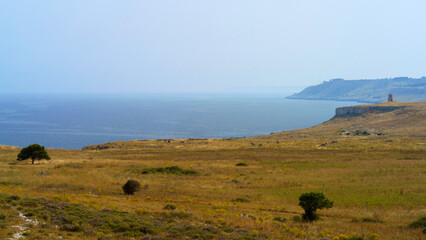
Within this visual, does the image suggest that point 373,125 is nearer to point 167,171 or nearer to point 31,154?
point 167,171

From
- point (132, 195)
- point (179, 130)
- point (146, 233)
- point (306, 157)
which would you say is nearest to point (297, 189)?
point (132, 195)

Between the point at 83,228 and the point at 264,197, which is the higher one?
the point at 83,228

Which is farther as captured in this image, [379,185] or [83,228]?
[379,185]

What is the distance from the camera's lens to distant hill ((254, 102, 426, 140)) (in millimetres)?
89312

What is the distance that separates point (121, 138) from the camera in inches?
5551

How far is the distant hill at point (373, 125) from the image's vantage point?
3516 inches

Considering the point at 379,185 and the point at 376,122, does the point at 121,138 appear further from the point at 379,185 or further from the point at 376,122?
the point at 379,185

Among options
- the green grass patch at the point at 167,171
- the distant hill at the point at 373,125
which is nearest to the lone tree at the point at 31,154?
the green grass patch at the point at 167,171

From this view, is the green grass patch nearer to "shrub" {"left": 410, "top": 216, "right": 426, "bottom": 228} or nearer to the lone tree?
the lone tree

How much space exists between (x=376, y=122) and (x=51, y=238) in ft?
384

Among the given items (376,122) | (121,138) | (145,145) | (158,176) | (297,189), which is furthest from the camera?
(121,138)

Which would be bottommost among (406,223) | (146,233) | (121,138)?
(121,138)

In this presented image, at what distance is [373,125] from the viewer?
106 m

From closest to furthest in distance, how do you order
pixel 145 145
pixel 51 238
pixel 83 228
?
1. pixel 51 238
2. pixel 83 228
3. pixel 145 145
